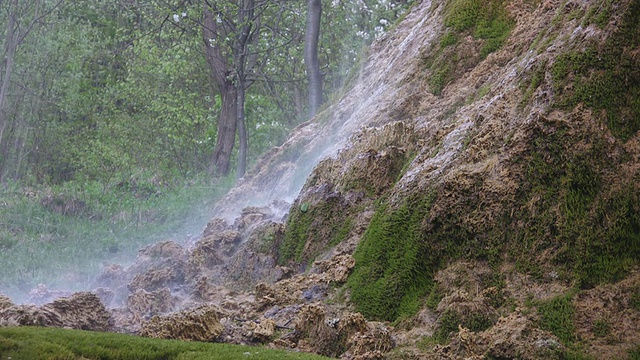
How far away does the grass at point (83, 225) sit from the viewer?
18391 mm

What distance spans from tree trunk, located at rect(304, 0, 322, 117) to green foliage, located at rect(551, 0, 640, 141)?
1718 centimetres

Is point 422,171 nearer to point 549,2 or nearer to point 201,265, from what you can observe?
point 549,2

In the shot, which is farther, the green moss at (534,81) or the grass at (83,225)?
the grass at (83,225)

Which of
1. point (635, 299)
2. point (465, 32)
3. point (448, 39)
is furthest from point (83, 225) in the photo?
point (635, 299)

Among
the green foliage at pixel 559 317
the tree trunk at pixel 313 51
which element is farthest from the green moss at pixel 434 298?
the tree trunk at pixel 313 51

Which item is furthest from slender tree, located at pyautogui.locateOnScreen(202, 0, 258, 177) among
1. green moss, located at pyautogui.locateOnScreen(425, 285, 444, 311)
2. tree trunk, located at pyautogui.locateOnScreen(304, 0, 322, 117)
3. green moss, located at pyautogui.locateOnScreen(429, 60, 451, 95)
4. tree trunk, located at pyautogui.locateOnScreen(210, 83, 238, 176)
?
green moss, located at pyautogui.locateOnScreen(425, 285, 444, 311)

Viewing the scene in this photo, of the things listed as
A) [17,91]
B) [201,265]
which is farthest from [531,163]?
[17,91]

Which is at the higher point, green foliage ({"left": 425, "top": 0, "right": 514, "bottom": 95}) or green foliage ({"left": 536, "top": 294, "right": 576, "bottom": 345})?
green foliage ({"left": 425, "top": 0, "right": 514, "bottom": 95})

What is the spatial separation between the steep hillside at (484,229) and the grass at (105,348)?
2.28 ft

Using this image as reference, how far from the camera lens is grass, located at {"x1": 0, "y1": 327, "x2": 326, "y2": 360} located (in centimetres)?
606

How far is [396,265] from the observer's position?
798cm

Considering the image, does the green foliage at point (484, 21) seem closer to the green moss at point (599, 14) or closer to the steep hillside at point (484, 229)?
the steep hillside at point (484, 229)

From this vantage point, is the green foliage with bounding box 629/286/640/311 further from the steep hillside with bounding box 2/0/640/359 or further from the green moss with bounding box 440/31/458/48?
the green moss with bounding box 440/31/458/48

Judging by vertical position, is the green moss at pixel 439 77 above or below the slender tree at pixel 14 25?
below
